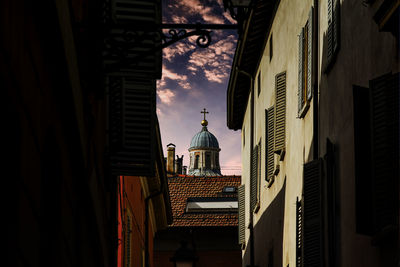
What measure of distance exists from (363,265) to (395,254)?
59.4 inches

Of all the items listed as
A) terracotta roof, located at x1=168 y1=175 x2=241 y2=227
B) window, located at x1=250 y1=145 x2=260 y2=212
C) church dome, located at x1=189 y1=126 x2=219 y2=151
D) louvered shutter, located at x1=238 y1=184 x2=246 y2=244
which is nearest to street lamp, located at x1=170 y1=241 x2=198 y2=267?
window, located at x1=250 y1=145 x2=260 y2=212

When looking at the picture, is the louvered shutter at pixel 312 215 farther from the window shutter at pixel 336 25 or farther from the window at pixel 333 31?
the window shutter at pixel 336 25

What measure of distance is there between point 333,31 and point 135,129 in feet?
10.0

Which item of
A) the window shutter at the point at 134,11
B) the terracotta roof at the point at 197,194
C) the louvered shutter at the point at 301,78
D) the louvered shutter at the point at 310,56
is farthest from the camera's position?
the terracotta roof at the point at 197,194

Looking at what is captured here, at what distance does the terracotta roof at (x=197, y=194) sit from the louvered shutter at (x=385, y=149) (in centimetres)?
3270

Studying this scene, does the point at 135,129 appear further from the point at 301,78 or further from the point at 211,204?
the point at 211,204

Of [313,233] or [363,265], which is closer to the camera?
[363,265]

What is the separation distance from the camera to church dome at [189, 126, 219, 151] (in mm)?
119312

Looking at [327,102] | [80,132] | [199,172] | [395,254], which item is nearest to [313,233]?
[327,102]

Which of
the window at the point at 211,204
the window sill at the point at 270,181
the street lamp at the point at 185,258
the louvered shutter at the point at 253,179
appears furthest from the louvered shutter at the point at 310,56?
the window at the point at 211,204

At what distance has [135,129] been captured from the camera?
11.7 metres

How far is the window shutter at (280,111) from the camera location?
16.3 metres

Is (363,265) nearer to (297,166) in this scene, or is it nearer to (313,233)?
(313,233)

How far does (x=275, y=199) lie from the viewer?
57.5 feet
